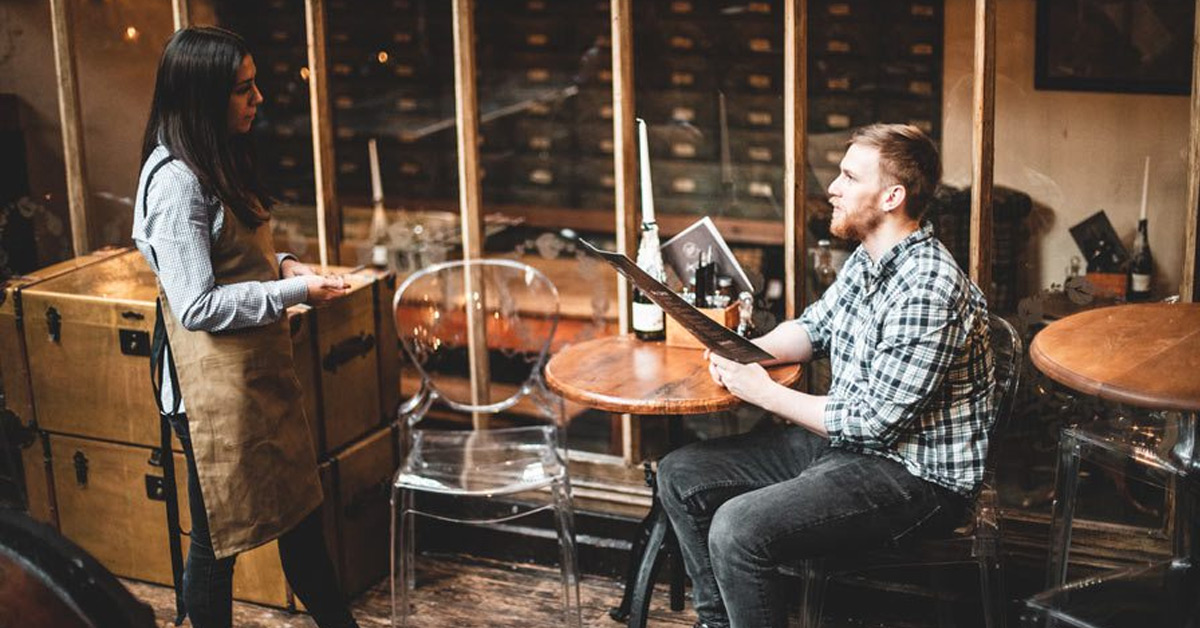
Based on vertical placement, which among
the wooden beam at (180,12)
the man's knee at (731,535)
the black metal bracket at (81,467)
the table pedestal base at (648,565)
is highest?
the wooden beam at (180,12)

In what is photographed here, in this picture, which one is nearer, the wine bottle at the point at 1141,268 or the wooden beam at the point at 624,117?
the wine bottle at the point at 1141,268

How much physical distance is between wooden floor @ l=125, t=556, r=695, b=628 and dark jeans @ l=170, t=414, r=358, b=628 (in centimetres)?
50

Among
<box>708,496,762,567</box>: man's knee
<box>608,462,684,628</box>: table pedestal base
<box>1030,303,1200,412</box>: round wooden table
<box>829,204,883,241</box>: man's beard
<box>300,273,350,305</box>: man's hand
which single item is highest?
<box>829,204,883,241</box>: man's beard

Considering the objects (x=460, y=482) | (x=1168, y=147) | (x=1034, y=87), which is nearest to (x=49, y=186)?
(x=460, y=482)

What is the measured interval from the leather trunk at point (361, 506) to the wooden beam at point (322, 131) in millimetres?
613

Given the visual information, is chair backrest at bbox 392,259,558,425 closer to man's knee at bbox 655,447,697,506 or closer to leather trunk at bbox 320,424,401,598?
leather trunk at bbox 320,424,401,598

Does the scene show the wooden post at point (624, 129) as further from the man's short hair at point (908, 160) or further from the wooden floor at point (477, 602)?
the man's short hair at point (908, 160)

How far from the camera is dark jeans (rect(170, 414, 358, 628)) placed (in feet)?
8.91

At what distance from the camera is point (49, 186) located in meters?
4.08

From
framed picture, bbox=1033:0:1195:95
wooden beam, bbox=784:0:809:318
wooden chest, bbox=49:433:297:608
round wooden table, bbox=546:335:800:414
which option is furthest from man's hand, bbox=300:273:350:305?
framed picture, bbox=1033:0:1195:95

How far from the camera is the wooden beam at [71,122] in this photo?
393cm

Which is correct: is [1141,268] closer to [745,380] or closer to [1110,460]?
[1110,460]

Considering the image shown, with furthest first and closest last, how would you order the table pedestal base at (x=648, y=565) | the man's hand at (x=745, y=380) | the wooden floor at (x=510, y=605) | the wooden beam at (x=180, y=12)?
the wooden beam at (x=180, y=12) < the wooden floor at (x=510, y=605) < the table pedestal base at (x=648, y=565) < the man's hand at (x=745, y=380)

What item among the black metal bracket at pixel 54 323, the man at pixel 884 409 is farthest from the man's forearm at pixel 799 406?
the black metal bracket at pixel 54 323
